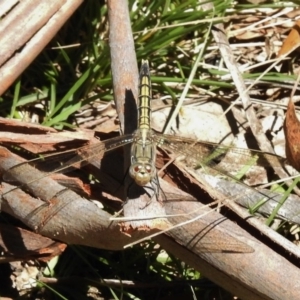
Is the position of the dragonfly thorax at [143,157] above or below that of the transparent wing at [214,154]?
above

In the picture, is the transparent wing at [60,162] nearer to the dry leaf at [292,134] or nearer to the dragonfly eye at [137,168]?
the dragonfly eye at [137,168]

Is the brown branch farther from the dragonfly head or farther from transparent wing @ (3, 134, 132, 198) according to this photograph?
the dragonfly head

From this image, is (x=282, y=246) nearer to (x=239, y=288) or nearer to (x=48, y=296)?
(x=239, y=288)

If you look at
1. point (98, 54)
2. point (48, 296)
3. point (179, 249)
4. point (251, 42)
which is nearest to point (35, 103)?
point (98, 54)

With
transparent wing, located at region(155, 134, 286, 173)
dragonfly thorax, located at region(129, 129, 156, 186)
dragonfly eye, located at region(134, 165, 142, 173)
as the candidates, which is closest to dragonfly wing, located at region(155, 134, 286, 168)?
transparent wing, located at region(155, 134, 286, 173)

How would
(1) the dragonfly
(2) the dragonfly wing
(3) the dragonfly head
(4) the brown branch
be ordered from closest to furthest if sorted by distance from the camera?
(3) the dragonfly head < (1) the dragonfly < (4) the brown branch < (2) the dragonfly wing

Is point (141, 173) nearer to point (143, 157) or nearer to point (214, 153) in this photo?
point (143, 157)

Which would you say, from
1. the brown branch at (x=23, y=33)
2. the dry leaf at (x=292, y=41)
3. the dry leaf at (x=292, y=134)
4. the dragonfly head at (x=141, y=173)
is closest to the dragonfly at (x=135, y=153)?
the dragonfly head at (x=141, y=173)
